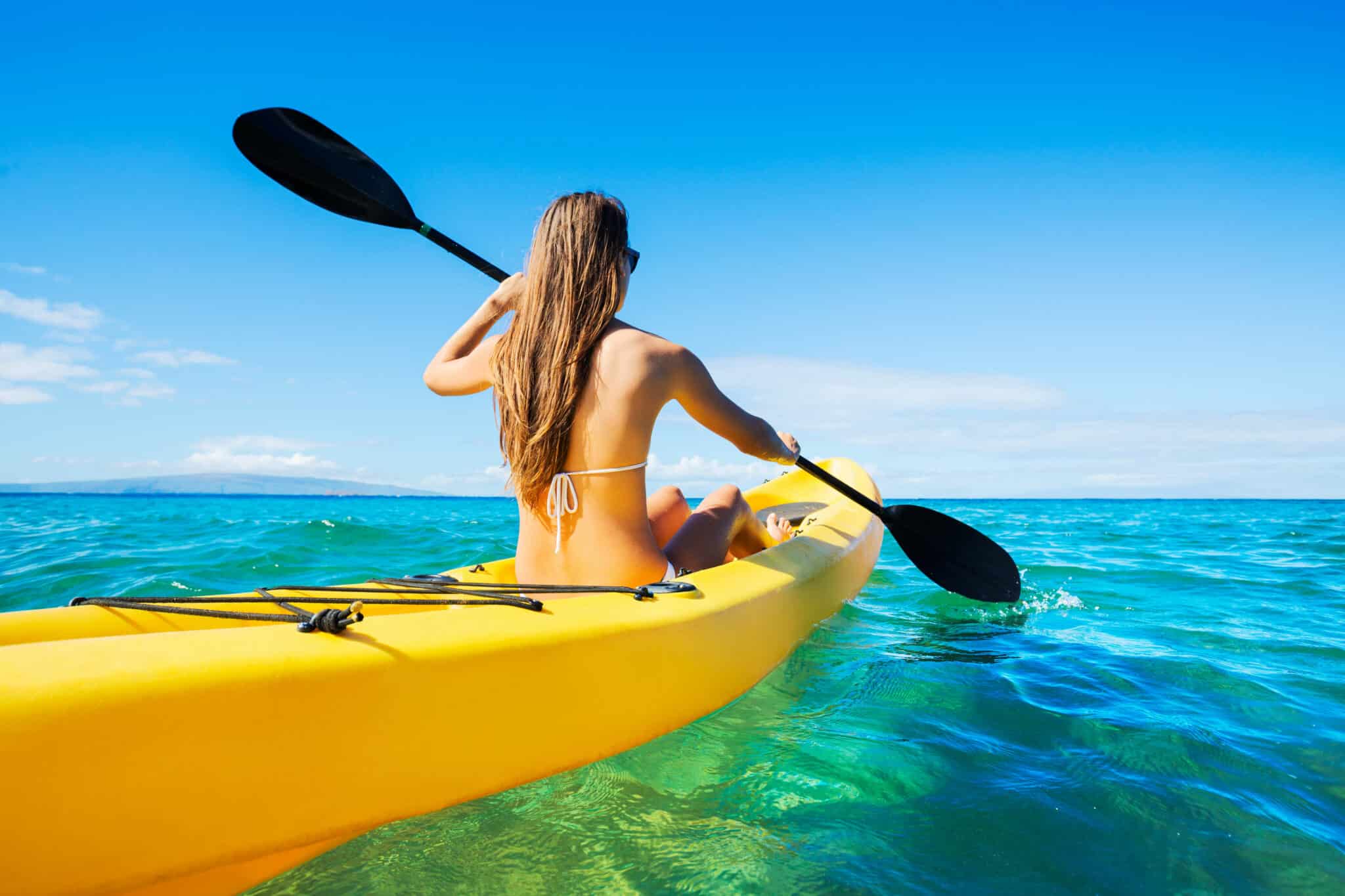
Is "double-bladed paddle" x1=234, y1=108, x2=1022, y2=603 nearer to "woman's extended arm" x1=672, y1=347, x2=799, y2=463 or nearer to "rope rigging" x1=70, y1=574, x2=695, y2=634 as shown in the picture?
"woman's extended arm" x1=672, y1=347, x2=799, y2=463

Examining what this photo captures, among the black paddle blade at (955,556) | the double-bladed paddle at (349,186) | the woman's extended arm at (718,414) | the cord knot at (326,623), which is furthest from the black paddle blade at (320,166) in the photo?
the black paddle blade at (955,556)

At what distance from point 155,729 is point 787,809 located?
55.9 inches

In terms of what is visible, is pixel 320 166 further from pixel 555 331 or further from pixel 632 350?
pixel 632 350

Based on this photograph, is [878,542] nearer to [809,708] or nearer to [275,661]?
[809,708]

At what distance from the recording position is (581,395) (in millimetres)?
2176

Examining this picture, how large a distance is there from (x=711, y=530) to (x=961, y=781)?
4.07ft

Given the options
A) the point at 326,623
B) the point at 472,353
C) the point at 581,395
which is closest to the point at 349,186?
the point at 472,353

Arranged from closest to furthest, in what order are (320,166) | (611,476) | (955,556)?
(611,476) < (320,166) < (955,556)

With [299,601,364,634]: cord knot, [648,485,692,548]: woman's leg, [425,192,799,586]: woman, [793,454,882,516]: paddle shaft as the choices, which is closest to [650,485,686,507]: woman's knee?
[648,485,692,548]: woman's leg

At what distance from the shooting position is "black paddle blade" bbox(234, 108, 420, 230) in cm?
Answer: 326

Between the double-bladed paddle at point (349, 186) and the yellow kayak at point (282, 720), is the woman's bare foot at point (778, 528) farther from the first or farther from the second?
the yellow kayak at point (282, 720)

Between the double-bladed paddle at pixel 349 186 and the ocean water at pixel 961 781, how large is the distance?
0.94ft

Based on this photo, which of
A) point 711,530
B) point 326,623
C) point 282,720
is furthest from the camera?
point 711,530

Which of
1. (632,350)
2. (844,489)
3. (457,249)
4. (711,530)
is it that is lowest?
(711,530)
